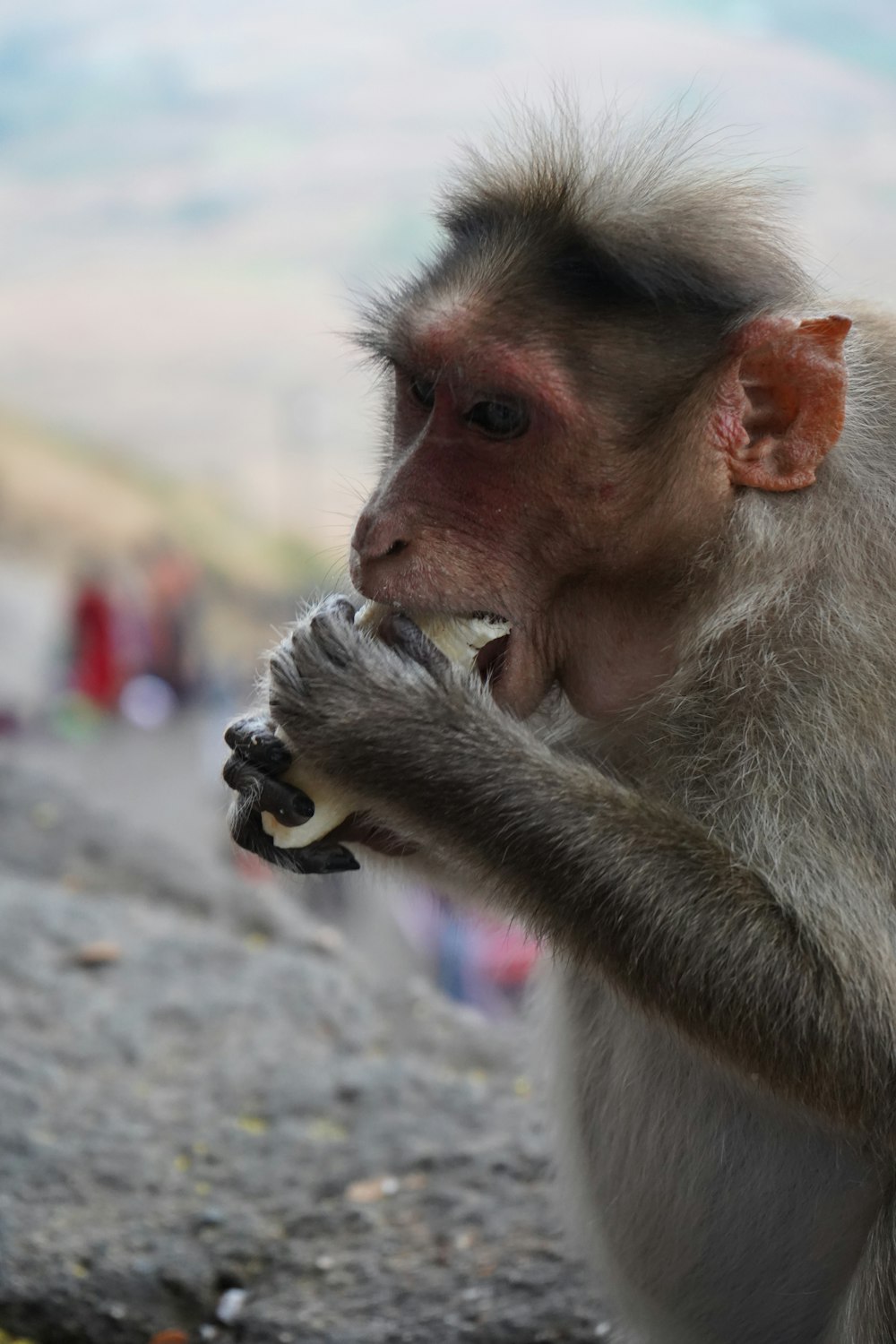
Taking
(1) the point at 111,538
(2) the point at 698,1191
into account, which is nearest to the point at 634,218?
(2) the point at 698,1191

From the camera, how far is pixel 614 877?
2703 millimetres

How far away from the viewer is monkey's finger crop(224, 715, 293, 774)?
3.00 meters

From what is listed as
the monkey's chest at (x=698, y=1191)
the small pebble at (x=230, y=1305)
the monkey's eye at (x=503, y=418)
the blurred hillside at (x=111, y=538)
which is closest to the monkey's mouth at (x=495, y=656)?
the monkey's eye at (x=503, y=418)

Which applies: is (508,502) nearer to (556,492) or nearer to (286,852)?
(556,492)

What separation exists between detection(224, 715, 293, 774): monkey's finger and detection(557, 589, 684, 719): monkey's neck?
58cm

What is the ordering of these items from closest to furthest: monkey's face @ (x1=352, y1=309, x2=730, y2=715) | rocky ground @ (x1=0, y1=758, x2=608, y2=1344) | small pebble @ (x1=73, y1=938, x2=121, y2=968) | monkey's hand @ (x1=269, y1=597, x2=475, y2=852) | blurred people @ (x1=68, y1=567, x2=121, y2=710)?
monkey's hand @ (x1=269, y1=597, x2=475, y2=852) → monkey's face @ (x1=352, y1=309, x2=730, y2=715) → rocky ground @ (x1=0, y1=758, x2=608, y2=1344) → small pebble @ (x1=73, y1=938, x2=121, y2=968) → blurred people @ (x1=68, y1=567, x2=121, y2=710)

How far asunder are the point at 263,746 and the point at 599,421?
89cm

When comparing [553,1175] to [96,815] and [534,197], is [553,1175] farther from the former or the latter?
[96,815]

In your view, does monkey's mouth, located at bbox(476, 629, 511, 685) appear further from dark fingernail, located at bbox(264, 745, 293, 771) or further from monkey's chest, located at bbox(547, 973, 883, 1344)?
monkey's chest, located at bbox(547, 973, 883, 1344)

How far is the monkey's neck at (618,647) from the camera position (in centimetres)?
300

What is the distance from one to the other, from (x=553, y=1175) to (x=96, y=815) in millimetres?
3977

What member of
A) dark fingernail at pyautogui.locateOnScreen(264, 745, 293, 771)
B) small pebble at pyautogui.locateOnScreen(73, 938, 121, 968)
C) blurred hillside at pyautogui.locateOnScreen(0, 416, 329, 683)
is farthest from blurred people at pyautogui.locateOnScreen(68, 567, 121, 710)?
dark fingernail at pyautogui.locateOnScreen(264, 745, 293, 771)

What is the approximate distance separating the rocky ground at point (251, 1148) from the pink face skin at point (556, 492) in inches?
73.0

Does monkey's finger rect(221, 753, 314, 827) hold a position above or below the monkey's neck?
below
